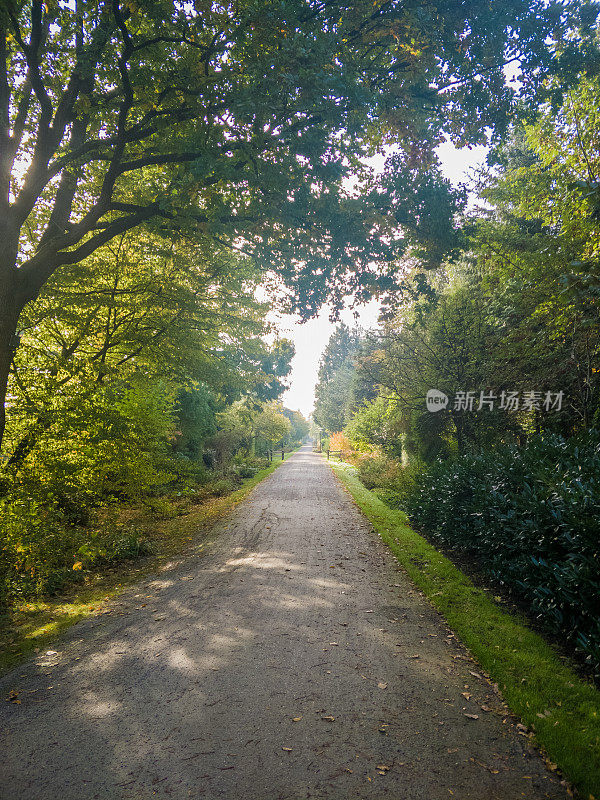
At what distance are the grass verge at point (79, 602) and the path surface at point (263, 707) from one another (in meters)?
0.34

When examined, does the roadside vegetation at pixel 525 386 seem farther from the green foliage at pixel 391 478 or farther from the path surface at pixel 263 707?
the path surface at pixel 263 707

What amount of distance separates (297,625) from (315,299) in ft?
24.7

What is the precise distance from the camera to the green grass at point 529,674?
2.73 metres

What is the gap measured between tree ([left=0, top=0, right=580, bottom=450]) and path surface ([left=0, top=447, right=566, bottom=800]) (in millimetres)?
4693

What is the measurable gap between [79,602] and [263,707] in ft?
12.8

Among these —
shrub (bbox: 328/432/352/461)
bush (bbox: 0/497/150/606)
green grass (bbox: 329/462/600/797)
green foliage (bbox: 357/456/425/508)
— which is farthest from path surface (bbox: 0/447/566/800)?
shrub (bbox: 328/432/352/461)

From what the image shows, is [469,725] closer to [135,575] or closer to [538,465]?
[538,465]

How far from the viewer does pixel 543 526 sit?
178 inches

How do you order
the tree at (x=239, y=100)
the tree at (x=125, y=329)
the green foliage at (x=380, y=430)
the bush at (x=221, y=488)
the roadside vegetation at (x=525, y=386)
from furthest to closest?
the green foliage at (x=380, y=430), the bush at (x=221, y=488), the tree at (x=125, y=329), the tree at (x=239, y=100), the roadside vegetation at (x=525, y=386)

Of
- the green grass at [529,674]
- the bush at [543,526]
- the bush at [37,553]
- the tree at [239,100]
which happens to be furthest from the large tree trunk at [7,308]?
the bush at [543,526]

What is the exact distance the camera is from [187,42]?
5754 millimetres

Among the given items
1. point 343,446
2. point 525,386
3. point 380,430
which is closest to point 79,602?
point 525,386

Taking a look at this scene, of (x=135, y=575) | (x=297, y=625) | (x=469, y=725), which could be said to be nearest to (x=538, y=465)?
(x=469, y=725)

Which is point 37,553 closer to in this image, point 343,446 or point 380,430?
point 380,430
